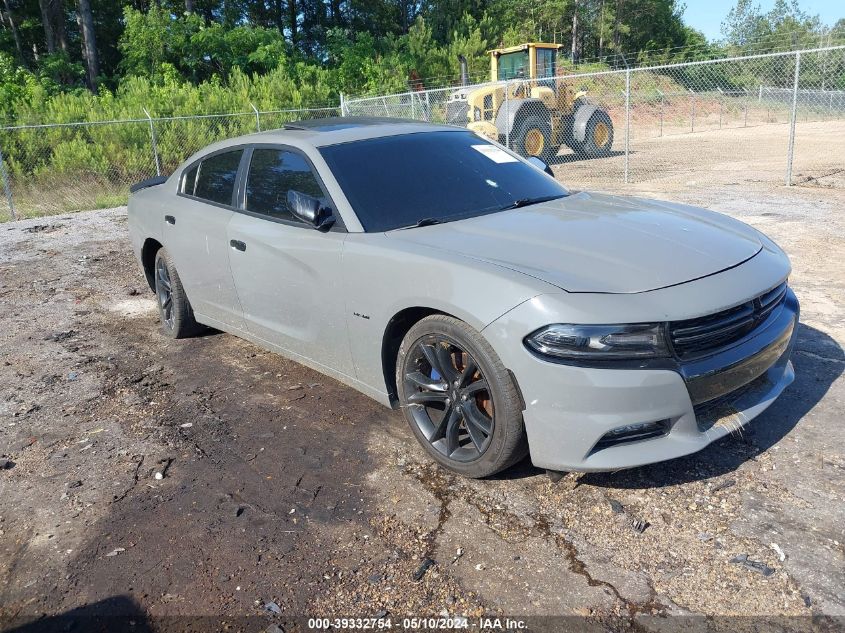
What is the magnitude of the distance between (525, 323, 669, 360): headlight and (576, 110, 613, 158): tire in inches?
678

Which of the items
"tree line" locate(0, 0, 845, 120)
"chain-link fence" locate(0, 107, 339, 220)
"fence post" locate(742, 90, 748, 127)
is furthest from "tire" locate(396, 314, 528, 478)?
"fence post" locate(742, 90, 748, 127)

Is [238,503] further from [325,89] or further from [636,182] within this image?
[325,89]

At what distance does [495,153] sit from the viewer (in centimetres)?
436

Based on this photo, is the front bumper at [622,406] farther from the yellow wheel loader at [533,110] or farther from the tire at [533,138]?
the tire at [533,138]

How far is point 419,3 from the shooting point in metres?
42.0

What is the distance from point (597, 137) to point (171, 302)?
16279 mm

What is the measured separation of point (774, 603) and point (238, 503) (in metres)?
2.14

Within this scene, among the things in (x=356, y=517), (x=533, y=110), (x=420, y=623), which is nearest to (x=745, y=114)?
(x=533, y=110)

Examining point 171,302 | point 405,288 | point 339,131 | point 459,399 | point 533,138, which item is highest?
point 339,131

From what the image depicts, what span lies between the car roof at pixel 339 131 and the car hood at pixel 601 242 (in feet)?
3.15

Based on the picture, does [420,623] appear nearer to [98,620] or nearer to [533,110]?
[98,620]

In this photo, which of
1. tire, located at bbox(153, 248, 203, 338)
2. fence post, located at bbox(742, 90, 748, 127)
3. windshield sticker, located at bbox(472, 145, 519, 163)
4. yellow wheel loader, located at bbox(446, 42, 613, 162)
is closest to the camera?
windshield sticker, located at bbox(472, 145, 519, 163)

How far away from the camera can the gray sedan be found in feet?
8.63

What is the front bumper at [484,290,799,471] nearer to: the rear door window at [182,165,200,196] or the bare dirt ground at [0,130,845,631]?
the bare dirt ground at [0,130,845,631]
